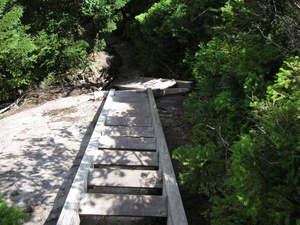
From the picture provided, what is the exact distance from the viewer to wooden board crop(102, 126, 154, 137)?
495 cm

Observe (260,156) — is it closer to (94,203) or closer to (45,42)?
(94,203)

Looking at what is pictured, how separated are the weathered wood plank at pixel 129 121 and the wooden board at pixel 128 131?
177 mm

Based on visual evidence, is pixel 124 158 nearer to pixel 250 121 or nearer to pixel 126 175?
pixel 126 175

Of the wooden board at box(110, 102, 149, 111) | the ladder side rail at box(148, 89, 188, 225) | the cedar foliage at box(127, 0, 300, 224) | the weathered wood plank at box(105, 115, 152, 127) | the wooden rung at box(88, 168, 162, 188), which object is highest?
the cedar foliage at box(127, 0, 300, 224)

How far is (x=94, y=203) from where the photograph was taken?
309 cm

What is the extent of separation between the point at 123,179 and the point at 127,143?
105 cm

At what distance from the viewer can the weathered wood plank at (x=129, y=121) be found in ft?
17.7

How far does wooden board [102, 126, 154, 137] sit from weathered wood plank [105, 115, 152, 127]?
0.58ft

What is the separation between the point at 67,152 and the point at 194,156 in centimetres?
294

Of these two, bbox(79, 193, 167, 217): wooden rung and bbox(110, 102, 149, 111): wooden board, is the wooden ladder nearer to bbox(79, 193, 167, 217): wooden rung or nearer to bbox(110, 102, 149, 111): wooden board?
bbox(79, 193, 167, 217): wooden rung

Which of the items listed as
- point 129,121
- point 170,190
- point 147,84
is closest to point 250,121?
point 170,190

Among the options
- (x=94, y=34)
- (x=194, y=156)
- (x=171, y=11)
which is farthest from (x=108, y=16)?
(x=194, y=156)

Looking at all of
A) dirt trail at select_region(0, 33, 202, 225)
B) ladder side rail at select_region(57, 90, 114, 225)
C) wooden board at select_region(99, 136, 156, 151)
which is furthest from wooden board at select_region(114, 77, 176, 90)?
ladder side rail at select_region(57, 90, 114, 225)

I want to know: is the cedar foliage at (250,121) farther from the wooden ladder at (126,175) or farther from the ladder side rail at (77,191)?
the ladder side rail at (77,191)
